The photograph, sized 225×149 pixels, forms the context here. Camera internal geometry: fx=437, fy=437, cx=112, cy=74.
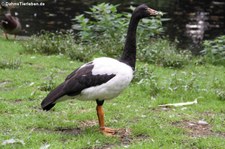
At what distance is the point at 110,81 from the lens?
632 cm

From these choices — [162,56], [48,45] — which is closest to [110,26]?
[48,45]

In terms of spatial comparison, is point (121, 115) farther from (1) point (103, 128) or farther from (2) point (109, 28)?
(2) point (109, 28)

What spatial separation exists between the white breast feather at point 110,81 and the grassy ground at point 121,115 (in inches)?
23.2

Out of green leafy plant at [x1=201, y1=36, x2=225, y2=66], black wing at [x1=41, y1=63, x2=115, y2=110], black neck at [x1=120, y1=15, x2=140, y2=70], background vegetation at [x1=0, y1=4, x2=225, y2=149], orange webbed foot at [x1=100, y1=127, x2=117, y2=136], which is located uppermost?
black neck at [x1=120, y1=15, x2=140, y2=70]

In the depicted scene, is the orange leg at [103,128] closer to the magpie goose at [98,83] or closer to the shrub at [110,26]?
the magpie goose at [98,83]

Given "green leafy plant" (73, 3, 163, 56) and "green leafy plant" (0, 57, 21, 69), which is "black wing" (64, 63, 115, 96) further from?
"green leafy plant" (73, 3, 163, 56)

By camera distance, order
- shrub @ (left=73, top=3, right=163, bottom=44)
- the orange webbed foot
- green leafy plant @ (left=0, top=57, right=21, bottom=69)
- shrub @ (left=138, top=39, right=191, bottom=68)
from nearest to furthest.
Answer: the orange webbed foot → green leafy plant @ (left=0, top=57, right=21, bottom=69) → shrub @ (left=138, top=39, right=191, bottom=68) → shrub @ (left=73, top=3, right=163, bottom=44)

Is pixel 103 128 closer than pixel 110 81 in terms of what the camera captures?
No

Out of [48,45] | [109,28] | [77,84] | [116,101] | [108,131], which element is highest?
[77,84]

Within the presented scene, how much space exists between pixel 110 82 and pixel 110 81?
16mm

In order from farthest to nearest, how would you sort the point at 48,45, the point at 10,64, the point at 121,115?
the point at 48,45 < the point at 10,64 < the point at 121,115

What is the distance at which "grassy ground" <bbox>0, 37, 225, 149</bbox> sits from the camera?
627 cm

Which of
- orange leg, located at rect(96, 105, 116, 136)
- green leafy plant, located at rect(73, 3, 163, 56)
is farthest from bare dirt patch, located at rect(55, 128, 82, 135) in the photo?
green leafy plant, located at rect(73, 3, 163, 56)

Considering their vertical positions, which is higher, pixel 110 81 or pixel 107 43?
pixel 110 81
